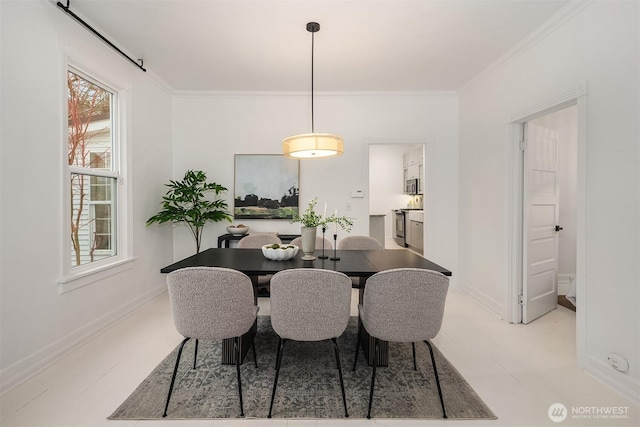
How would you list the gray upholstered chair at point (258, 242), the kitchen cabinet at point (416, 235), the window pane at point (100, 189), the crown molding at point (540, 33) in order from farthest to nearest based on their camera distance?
1. the kitchen cabinet at point (416, 235)
2. the gray upholstered chair at point (258, 242)
3. the window pane at point (100, 189)
4. the crown molding at point (540, 33)

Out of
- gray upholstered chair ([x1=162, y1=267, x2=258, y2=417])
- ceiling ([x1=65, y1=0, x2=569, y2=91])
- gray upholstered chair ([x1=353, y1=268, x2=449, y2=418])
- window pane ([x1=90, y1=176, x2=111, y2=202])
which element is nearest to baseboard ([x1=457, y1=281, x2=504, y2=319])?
gray upholstered chair ([x1=353, y1=268, x2=449, y2=418])

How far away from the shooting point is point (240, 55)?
10.4ft

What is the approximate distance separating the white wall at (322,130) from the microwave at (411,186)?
11.1 ft

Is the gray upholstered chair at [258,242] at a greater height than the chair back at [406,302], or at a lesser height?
greater

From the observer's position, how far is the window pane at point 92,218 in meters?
2.64

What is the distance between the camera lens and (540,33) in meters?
2.65

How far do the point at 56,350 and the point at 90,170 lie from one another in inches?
59.8

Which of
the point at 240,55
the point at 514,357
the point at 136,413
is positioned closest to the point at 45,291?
the point at 136,413

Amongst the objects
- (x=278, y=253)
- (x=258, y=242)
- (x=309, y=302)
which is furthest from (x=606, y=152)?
(x=258, y=242)

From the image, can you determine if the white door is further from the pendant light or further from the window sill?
the window sill

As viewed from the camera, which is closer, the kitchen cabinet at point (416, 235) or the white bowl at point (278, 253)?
the white bowl at point (278, 253)

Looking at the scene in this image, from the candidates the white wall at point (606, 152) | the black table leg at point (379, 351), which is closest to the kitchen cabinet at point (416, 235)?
the white wall at point (606, 152)

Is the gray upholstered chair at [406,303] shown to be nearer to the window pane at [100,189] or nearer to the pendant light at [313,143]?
the pendant light at [313,143]

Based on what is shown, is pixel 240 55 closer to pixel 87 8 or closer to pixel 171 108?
pixel 87 8
